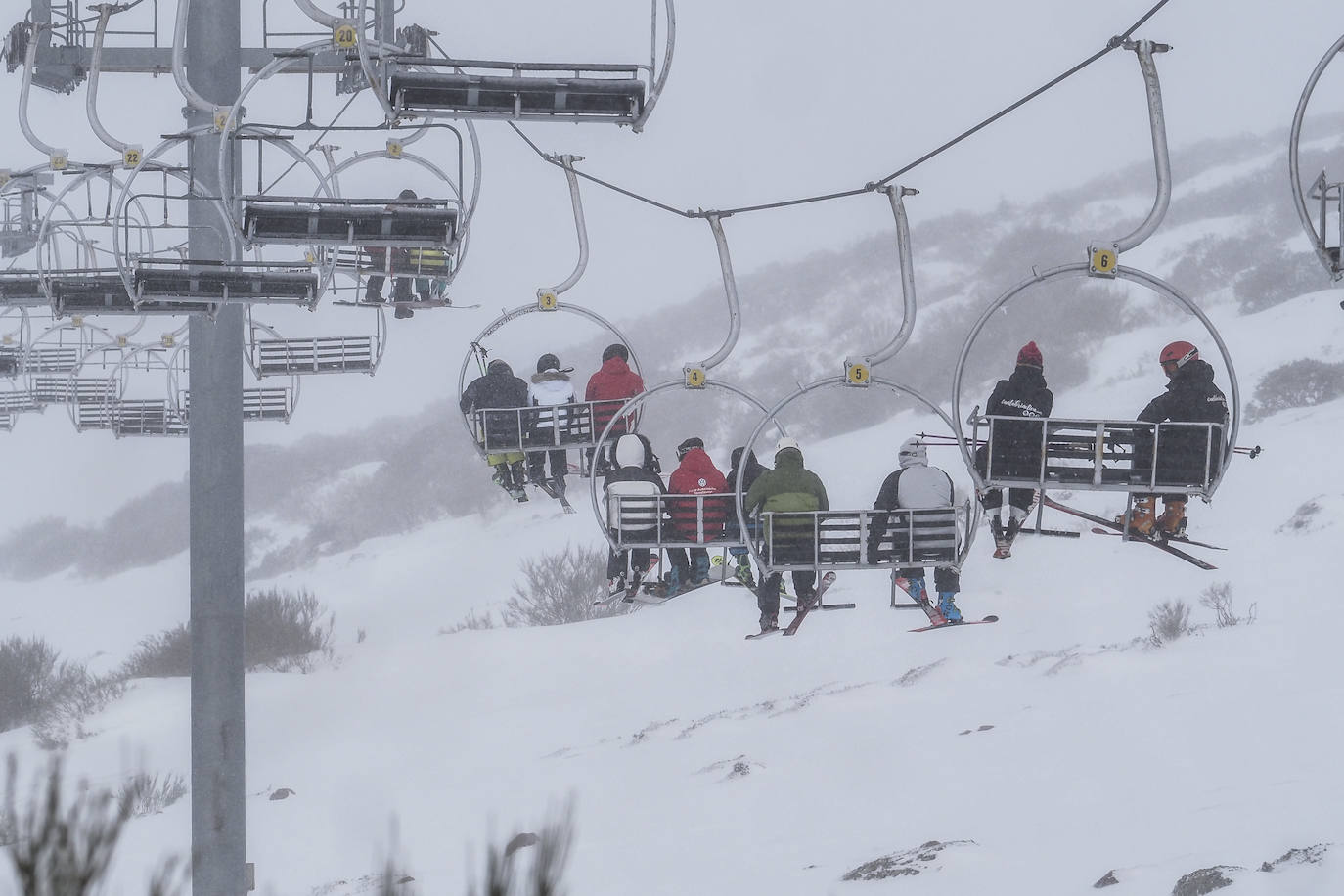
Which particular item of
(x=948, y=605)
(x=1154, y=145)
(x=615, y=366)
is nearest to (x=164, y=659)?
(x=615, y=366)

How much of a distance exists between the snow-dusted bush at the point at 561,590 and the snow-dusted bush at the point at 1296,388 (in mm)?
17358

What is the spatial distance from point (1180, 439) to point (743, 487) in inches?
138

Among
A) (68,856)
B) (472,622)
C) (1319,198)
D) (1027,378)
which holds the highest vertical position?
(1319,198)

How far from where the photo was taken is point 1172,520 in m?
11.9

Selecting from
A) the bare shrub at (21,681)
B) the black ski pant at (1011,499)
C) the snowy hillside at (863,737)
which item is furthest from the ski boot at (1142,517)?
the bare shrub at (21,681)

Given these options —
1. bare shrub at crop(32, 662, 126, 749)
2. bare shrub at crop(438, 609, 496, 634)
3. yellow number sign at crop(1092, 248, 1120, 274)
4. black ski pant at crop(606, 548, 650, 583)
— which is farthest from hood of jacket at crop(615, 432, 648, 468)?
bare shrub at crop(438, 609, 496, 634)

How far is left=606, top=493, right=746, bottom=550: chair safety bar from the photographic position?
518 inches

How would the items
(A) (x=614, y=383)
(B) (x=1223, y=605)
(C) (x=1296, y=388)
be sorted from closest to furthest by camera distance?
1. (A) (x=614, y=383)
2. (B) (x=1223, y=605)
3. (C) (x=1296, y=388)

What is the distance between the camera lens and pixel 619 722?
30.1 meters

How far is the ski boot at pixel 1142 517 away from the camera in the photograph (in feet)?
38.4

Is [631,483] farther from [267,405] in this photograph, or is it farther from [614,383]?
[267,405]

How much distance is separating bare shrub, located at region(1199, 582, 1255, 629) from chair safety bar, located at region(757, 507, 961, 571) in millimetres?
17980

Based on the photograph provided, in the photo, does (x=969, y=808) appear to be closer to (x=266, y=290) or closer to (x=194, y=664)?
(x=194, y=664)

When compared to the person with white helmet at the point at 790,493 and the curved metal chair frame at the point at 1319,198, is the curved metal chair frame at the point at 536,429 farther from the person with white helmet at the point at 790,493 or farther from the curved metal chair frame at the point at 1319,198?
the curved metal chair frame at the point at 1319,198
